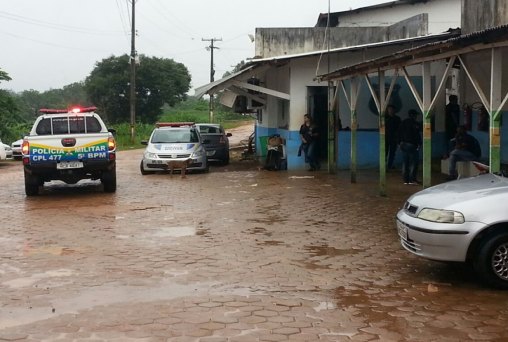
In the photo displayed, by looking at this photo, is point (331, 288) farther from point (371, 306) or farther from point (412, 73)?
point (412, 73)

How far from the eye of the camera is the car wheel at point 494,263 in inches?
238

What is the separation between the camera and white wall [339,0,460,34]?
25.5m

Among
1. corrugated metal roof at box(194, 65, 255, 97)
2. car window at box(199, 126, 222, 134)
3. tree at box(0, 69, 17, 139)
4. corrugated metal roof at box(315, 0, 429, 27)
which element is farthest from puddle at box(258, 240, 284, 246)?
tree at box(0, 69, 17, 139)

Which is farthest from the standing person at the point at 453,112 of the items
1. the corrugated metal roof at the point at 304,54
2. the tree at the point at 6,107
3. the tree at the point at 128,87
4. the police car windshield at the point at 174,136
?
the tree at the point at 128,87

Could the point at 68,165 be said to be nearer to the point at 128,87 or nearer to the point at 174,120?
the point at 174,120

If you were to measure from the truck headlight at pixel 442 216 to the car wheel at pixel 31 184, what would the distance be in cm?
1005

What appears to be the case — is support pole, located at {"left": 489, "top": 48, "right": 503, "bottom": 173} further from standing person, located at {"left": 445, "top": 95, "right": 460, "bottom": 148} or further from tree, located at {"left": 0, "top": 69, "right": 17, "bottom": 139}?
tree, located at {"left": 0, "top": 69, "right": 17, "bottom": 139}

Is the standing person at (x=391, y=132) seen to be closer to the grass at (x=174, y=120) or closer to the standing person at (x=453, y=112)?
the standing person at (x=453, y=112)

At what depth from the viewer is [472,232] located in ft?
19.8

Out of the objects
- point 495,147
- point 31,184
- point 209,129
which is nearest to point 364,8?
point 209,129

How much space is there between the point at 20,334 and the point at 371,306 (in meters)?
2.96

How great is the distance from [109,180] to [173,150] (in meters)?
4.62

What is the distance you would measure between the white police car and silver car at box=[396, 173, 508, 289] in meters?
13.1

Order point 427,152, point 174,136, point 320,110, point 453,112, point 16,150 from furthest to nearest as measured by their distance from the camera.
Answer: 1. point 16,150
2. point 320,110
3. point 174,136
4. point 453,112
5. point 427,152
